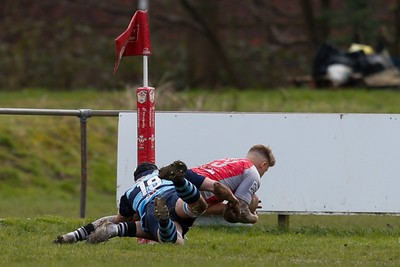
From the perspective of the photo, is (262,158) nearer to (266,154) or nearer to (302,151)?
(266,154)

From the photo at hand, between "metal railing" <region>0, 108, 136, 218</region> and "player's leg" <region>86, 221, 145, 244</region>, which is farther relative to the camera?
"metal railing" <region>0, 108, 136, 218</region>

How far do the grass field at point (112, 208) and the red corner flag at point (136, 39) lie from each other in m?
1.84

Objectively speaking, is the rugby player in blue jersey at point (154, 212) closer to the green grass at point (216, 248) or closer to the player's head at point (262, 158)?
the green grass at point (216, 248)

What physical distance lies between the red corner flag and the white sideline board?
1.63 m

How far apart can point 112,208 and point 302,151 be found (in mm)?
5996

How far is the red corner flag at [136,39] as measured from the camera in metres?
12.1

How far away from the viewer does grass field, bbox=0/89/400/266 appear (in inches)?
409

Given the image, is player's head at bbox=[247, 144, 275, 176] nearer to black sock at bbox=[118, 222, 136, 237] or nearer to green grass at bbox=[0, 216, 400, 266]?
green grass at bbox=[0, 216, 400, 266]

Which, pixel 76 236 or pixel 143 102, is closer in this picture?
pixel 76 236

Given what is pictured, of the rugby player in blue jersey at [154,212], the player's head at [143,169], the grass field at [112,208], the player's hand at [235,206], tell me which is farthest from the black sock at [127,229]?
the player's hand at [235,206]

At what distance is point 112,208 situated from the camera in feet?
63.0

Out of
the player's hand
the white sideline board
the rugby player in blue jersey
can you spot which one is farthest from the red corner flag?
the player's hand

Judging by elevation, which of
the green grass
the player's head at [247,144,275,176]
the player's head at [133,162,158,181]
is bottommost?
the green grass

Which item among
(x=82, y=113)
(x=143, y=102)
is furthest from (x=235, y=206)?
(x=82, y=113)
